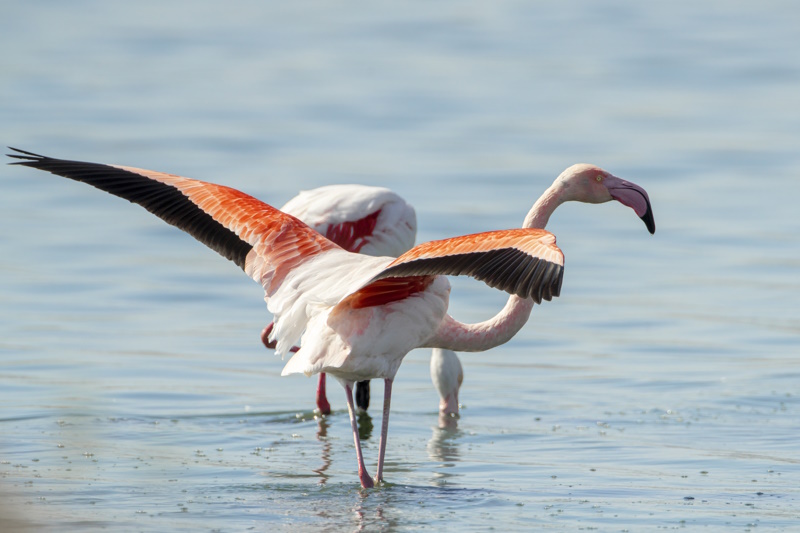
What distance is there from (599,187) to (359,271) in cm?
149

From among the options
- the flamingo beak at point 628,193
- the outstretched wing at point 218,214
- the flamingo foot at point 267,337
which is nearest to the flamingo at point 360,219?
the flamingo foot at point 267,337

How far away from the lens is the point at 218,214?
6.95 meters

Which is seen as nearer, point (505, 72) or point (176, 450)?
point (176, 450)

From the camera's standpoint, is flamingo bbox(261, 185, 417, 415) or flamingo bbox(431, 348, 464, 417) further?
flamingo bbox(261, 185, 417, 415)

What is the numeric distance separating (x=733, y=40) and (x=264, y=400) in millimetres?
17181

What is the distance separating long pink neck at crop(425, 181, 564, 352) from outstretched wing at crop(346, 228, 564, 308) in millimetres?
998

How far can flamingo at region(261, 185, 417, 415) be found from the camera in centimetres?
912

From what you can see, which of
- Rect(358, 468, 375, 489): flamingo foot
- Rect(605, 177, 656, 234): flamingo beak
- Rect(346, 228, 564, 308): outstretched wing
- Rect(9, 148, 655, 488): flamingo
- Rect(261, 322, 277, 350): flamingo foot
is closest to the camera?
Rect(346, 228, 564, 308): outstretched wing

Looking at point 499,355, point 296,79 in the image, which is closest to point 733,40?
point 296,79

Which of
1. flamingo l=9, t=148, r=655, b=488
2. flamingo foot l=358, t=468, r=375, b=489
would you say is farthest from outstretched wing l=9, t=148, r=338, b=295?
flamingo foot l=358, t=468, r=375, b=489

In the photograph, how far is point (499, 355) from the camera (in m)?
10.5

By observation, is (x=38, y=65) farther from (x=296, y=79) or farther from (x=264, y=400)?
(x=264, y=400)

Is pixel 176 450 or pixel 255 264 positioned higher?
pixel 255 264

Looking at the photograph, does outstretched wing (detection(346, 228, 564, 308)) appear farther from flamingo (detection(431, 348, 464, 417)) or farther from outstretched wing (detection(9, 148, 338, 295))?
flamingo (detection(431, 348, 464, 417))
